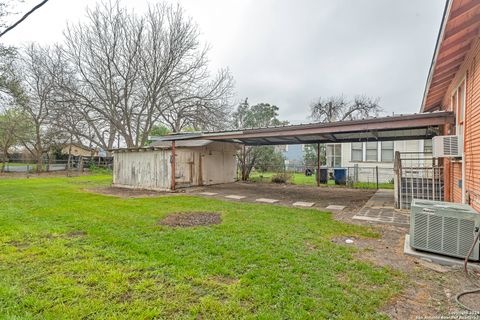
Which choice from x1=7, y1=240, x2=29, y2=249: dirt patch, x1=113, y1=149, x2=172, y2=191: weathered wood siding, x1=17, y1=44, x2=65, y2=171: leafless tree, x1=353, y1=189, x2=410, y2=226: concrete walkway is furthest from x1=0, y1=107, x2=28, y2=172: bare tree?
x1=353, y1=189, x2=410, y2=226: concrete walkway

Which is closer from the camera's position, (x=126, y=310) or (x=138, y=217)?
(x=126, y=310)

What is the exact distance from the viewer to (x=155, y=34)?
52.2 feet

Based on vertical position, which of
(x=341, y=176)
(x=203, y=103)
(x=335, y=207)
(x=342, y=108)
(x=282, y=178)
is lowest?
(x=335, y=207)

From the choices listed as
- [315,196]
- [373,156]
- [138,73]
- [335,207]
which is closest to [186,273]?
[335,207]

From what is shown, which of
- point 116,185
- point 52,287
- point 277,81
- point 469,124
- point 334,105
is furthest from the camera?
point 334,105

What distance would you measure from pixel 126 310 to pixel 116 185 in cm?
1237

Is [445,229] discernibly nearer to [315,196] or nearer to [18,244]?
[18,244]

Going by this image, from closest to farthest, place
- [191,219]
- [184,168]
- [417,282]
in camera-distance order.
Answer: [417,282] < [191,219] < [184,168]

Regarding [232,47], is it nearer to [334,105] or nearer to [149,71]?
[149,71]

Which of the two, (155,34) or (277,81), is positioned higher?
(155,34)

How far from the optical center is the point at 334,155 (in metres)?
18.8

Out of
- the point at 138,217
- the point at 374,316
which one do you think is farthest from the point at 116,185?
the point at 374,316

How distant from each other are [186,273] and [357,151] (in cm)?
1613

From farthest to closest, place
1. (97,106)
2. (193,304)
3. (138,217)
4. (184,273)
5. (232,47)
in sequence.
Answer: (97,106) < (232,47) < (138,217) < (184,273) < (193,304)
